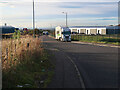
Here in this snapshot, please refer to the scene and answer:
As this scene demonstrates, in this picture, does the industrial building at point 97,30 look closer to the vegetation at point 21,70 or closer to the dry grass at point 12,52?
the dry grass at point 12,52

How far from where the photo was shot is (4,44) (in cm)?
1215

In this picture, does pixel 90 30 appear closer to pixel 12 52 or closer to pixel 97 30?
pixel 97 30

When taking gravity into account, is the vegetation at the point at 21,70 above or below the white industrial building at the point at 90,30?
below

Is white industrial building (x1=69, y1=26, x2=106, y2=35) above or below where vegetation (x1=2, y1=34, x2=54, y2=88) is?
above

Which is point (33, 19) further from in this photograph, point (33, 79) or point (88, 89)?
point (88, 89)

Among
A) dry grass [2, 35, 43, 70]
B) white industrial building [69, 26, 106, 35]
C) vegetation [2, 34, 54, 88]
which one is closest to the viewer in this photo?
vegetation [2, 34, 54, 88]

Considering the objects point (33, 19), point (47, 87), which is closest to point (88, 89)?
point (47, 87)

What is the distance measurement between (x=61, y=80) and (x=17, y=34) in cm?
625

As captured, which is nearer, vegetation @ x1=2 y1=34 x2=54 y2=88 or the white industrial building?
vegetation @ x1=2 y1=34 x2=54 y2=88

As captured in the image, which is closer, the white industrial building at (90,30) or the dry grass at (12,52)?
the dry grass at (12,52)

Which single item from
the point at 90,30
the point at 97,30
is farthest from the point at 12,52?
the point at 90,30

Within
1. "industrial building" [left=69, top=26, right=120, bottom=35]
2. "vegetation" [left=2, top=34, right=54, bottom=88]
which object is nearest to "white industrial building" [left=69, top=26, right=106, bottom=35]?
"industrial building" [left=69, top=26, right=120, bottom=35]

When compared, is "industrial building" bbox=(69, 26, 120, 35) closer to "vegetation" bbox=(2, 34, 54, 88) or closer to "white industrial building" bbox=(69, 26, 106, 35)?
"white industrial building" bbox=(69, 26, 106, 35)

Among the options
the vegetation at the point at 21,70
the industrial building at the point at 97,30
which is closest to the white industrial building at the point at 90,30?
the industrial building at the point at 97,30
